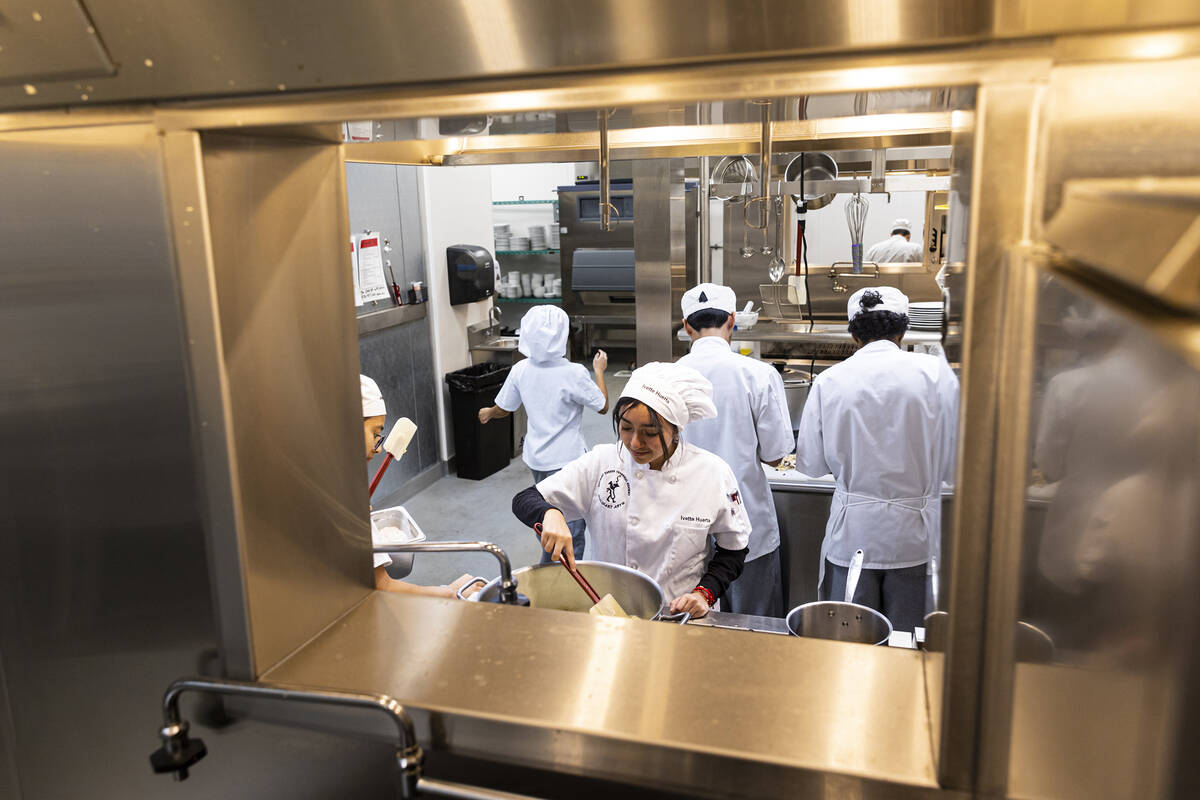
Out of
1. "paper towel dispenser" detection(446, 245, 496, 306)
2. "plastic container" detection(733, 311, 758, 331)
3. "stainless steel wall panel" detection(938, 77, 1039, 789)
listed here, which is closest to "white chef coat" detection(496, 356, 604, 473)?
"plastic container" detection(733, 311, 758, 331)

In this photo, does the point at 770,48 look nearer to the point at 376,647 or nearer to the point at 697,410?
the point at 376,647

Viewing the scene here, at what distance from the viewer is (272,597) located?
982 millimetres

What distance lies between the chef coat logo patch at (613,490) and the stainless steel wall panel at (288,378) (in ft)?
3.52

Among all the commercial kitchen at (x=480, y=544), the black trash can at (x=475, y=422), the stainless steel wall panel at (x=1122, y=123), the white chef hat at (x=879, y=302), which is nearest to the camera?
the commercial kitchen at (x=480, y=544)

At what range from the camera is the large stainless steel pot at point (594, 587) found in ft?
5.03

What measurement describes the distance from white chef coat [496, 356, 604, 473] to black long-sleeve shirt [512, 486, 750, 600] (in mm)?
1879

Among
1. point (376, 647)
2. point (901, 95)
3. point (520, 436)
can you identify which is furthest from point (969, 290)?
point (520, 436)

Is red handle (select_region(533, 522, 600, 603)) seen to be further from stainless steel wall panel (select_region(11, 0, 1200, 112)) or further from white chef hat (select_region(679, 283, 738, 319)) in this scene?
white chef hat (select_region(679, 283, 738, 319))

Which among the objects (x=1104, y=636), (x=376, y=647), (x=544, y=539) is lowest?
(x=544, y=539)

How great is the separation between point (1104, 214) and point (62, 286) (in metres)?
1.02

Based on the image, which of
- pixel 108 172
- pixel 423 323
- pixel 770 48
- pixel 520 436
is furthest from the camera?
pixel 520 436

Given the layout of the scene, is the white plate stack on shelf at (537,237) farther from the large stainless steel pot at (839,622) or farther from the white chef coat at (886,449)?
the large stainless steel pot at (839,622)

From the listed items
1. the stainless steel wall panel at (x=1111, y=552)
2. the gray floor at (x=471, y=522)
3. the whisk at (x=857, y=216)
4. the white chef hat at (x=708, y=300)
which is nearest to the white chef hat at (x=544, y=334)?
the white chef hat at (x=708, y=300)

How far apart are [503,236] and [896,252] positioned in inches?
146
